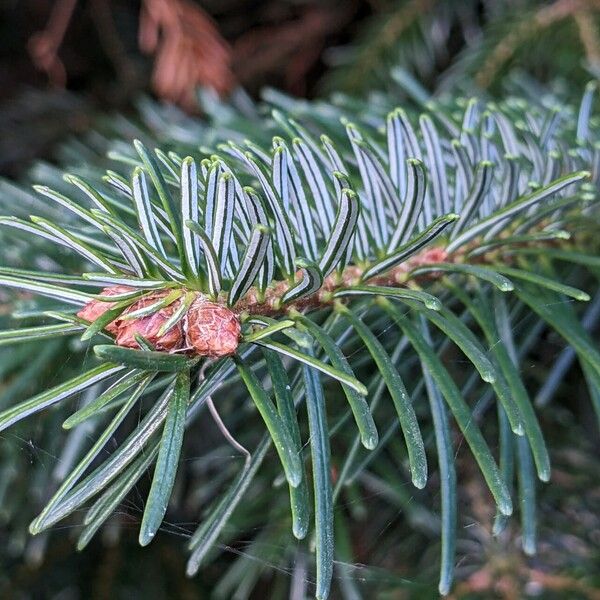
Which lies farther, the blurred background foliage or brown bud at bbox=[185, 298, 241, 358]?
the blurred background foliage

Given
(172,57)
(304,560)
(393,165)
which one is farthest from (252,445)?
(172,57)

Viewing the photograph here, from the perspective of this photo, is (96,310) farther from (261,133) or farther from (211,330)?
(261,133)

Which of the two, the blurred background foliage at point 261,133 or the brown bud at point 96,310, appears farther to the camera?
the blurred background foliage at point 261,133

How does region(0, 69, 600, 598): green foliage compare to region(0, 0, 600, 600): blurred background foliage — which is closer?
region(0, 69, 600, 598): green foliage
